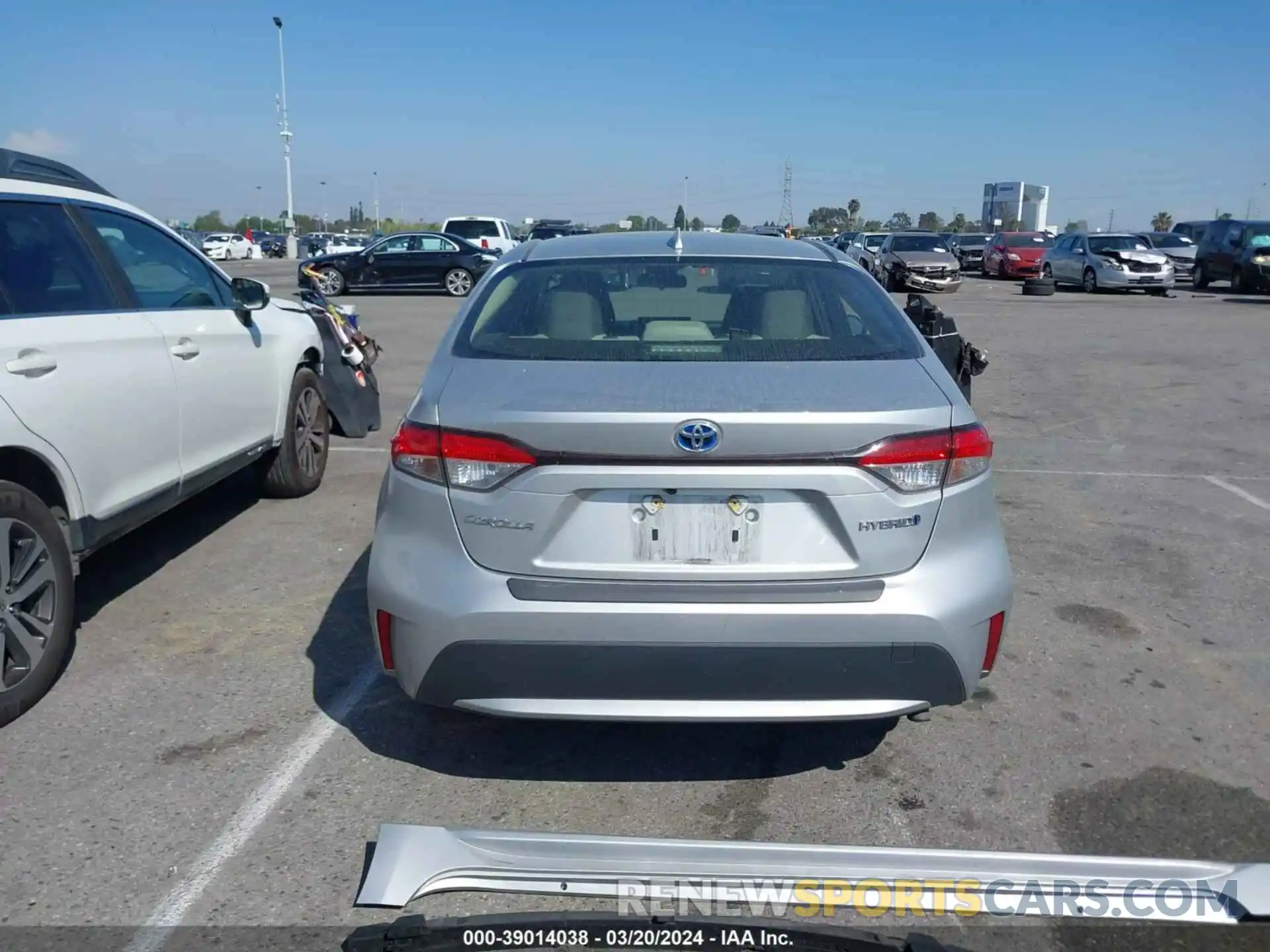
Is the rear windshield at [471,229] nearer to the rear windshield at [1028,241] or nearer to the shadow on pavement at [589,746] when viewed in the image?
the rear windshield at [1028,241]

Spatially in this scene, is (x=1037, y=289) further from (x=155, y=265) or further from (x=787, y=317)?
(x=787, y=317)

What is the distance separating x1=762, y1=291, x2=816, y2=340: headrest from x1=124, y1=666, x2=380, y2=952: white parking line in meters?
2.03

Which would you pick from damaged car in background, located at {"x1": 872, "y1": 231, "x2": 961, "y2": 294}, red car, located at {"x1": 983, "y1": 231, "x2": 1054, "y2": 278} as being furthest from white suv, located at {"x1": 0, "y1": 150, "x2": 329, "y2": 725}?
red car, located at {"x1": 983, "y1": 231, "x2": 1054, "y2": 278}

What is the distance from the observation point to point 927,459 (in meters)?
3.00

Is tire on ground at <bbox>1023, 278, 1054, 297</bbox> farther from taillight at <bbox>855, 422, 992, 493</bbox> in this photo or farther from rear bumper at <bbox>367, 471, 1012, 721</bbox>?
rear bumper at <bbox>367, 471, 1012, 721</bbox>

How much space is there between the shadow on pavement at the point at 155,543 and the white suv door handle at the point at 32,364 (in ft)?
4.02

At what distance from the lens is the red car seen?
111 ft

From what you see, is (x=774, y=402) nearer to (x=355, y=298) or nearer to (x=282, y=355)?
(x=282, y=355)

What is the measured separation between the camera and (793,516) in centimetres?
295

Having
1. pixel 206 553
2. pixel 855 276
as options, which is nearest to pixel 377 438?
pixel 206 553

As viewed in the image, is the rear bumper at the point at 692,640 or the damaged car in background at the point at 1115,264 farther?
the damaged car in background at the point at 1115,264

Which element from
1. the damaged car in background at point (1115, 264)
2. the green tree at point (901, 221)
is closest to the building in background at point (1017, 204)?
the green tree at point (901, 221)

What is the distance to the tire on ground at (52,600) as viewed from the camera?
372cm

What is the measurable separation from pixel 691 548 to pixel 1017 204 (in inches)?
3011
